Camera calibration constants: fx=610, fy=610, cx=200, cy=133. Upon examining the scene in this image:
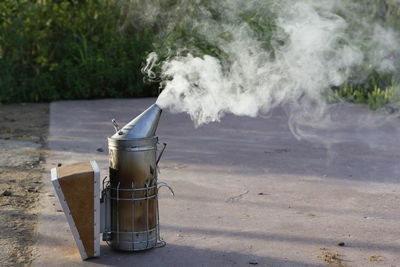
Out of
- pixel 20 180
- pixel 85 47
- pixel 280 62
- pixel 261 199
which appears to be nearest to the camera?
pixel 261 199

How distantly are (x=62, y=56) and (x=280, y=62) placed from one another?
18.4 feet

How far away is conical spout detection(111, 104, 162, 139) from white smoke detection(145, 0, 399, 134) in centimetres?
15

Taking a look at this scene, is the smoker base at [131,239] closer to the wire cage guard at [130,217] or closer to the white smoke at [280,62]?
the wire cage guard at [130,217]

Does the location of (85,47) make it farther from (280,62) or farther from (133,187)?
(133,187)

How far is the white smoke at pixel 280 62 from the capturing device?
4.62 meters

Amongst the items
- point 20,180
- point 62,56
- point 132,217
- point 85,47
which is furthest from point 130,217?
point 62,56

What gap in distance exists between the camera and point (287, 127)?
8398 millimetres

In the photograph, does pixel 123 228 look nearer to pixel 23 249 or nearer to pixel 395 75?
pixel 23 249

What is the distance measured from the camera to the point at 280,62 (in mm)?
8164

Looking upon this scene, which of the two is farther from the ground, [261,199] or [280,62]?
[280,62]

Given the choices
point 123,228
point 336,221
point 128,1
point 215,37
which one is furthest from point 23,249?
point 128,1

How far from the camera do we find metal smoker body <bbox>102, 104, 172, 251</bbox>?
369 centimetres

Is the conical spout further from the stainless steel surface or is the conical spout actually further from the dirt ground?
the dirt ground

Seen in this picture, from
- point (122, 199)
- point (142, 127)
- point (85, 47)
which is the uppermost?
point (85, 47)
